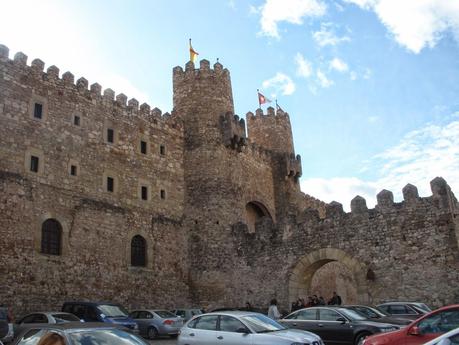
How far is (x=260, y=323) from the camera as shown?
9727 mm

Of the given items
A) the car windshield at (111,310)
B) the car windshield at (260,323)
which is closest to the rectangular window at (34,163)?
the car windshield at (111,310)

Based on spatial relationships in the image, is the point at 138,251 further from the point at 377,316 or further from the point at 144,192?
the point at 377,316

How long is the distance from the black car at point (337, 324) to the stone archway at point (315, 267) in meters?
6.43

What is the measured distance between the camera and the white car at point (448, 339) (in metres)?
4.61

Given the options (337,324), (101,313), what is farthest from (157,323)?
(337,324)

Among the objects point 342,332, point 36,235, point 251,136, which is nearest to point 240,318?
point 342,332

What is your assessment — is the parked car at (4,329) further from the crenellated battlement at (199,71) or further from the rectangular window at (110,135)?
the crenellated battlement at (199,71)

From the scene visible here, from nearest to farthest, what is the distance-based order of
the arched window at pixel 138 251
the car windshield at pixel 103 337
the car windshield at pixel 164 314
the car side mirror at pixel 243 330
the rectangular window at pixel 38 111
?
the car windshield at pixel 103 337 < the car side mirror at pixel 243 330 < the car windshield at pixel 164 314 < the rectangular window at pixel 38 111 < the arched window at pixel 138 251

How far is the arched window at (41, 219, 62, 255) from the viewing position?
17.0 meters

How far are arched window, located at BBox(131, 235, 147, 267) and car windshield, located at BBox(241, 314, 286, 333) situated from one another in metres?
10.8

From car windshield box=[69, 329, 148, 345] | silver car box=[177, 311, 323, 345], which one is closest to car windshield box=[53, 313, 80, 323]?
silver car box=[177, 311, 323, 345]

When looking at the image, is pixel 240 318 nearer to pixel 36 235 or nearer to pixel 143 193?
pixel 36 235

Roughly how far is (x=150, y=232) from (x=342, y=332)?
36.7 feet

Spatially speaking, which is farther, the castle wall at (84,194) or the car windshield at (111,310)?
the castle wall at (84,194)
